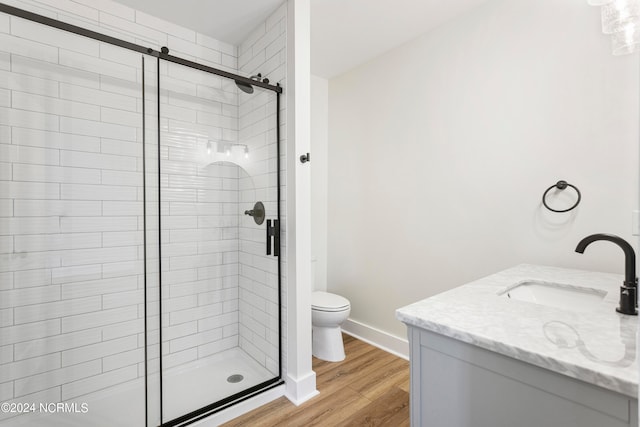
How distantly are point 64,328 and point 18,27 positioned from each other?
164 centimetres

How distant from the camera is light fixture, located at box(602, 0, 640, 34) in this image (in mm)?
1254

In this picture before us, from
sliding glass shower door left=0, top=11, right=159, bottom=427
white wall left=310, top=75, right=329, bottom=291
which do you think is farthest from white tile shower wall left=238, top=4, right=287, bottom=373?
white wall left=310, top=75, right=329, bottom=291

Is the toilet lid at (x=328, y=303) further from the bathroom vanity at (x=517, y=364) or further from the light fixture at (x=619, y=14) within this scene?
A: the light fixture at (x=619, y=14)

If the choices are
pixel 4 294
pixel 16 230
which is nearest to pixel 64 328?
pixel 4 294

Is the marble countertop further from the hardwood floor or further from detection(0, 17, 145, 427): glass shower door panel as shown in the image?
detection(0, 17, 145, 427): glass shower door panel

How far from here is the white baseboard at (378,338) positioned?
250cm

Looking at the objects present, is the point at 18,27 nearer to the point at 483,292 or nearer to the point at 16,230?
the point at 16,230

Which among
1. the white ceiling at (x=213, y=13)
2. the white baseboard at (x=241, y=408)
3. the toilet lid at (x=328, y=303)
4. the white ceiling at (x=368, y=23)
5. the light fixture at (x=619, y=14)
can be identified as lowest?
the white baseboard at (x=241, y=408)

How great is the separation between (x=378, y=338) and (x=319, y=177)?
1.63 meters

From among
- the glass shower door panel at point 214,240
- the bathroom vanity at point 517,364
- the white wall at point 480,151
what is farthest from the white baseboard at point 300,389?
the bathroom vanity at point 517,364

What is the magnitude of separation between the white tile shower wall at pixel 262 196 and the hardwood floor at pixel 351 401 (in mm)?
310

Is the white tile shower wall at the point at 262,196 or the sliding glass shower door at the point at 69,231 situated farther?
the white tile shower wall at the point at 262,196

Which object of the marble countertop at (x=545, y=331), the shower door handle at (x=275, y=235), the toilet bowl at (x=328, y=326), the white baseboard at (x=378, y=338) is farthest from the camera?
the white baseboard at (x=378, y=338)

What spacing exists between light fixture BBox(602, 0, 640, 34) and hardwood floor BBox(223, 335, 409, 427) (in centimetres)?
216
